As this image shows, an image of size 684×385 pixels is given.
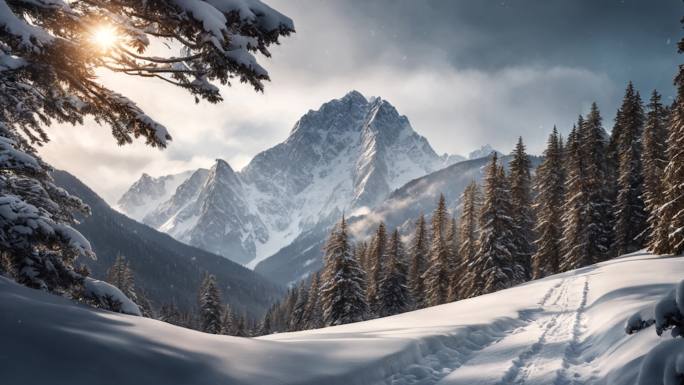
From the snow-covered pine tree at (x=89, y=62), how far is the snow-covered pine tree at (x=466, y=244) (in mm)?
31522

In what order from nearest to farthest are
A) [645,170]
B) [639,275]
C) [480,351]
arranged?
[480,351]
[639,275]
[645,170]

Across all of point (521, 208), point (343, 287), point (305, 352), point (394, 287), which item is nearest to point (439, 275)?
point (394, 287)

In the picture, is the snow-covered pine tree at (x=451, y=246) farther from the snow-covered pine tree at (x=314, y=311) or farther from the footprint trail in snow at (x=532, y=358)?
the footprint trail in snow at (x=532, y=358)

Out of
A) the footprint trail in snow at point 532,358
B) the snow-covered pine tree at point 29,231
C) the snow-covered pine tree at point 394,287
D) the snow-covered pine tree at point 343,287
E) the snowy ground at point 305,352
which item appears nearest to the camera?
the snowy ground at point 305,352

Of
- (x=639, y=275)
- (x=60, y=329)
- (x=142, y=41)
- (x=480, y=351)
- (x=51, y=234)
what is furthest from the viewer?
(x=639, y=275)

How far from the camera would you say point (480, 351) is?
28.2 ft

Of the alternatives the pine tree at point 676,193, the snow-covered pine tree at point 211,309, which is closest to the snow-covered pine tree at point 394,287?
the snow-covered pine tree at point 211,309

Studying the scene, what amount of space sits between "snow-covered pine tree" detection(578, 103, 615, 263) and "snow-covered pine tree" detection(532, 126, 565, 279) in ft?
8.02

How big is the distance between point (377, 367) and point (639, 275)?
1631 centimetres

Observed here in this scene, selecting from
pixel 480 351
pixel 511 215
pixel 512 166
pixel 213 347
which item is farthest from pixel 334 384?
pixel 512 166

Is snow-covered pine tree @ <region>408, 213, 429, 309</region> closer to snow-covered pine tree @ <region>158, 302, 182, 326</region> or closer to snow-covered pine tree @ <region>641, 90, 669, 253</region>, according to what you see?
snow-covered pine tree @ <region>641, 90, 669, 253</region>

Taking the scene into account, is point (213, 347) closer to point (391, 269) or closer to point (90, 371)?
point (90, 371)

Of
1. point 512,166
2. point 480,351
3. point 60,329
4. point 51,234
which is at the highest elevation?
point 512,166

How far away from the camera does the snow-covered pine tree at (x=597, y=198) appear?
32.5 meters
